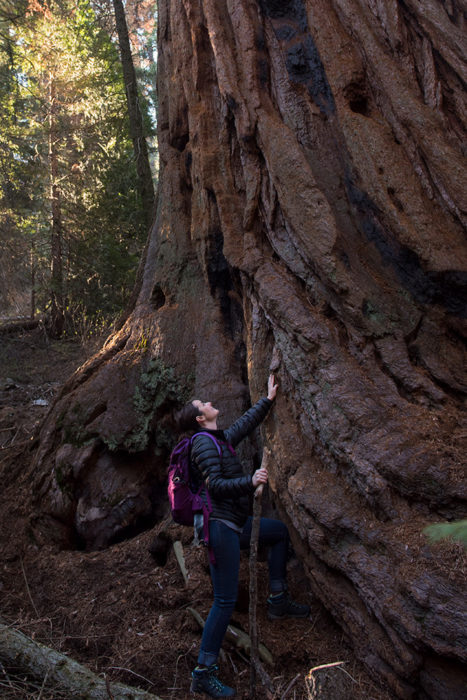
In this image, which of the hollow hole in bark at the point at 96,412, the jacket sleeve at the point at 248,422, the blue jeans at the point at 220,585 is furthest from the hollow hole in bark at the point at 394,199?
the hollow hole in bark at the point at 96,412

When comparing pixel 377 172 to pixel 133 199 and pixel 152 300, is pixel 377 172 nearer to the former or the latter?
pixel 152 300

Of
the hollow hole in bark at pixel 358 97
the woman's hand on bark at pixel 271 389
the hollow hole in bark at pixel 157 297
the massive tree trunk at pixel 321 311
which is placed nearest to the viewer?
the massive tree trunk at pixel 321 311

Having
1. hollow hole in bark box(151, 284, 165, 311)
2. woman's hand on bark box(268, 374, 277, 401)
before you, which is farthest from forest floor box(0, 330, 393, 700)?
hollow hole in bark box(151, 284, 165, 311)

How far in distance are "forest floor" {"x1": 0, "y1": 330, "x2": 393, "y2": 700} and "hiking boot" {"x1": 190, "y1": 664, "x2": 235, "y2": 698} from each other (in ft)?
0.39

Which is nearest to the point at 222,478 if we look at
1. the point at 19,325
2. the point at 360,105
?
the point at 360,105

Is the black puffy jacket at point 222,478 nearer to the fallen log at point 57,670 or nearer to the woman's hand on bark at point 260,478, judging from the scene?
the woman's hand on bark at point 260,478

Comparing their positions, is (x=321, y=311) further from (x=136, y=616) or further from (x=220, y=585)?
(x=136, y=616)

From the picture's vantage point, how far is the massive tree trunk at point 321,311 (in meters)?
3.49

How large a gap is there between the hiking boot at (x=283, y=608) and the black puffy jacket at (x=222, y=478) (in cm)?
74

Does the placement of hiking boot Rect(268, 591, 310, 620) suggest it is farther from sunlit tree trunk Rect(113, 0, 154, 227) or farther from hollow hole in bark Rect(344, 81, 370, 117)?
sunlit tree trunk Rect(113, 0, 154, 227)

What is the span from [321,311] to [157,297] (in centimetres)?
299

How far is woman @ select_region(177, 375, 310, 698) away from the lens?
142 inches

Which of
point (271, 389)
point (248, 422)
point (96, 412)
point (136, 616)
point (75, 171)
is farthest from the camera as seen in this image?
point (75, 171)

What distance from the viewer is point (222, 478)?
382 cm
